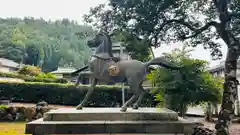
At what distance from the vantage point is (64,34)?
206ft

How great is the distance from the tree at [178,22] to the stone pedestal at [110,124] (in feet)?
6.03

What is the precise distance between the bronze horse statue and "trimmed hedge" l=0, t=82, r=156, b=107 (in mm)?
10350

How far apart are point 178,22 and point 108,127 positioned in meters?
3.28

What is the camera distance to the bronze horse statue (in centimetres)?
493

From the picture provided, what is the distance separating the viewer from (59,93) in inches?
644

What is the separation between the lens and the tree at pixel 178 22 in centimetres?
545

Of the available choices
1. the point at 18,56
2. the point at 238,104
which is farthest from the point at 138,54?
the point at 18,56

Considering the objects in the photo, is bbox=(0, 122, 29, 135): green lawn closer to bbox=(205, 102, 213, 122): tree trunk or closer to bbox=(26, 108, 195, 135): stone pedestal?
bbox=(26, 108, 195, 135): stone pedestal

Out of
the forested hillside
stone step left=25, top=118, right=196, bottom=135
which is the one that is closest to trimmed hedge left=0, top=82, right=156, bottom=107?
stone step left=25, top=118, right=196, bottom=135

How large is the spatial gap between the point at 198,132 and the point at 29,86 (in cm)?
1267

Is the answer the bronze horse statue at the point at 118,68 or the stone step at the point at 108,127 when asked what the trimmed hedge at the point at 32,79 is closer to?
the bronze horse statue at the point at 118,68

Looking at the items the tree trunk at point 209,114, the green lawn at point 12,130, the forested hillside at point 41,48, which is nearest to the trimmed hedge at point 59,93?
the tree trunk at point 209,114

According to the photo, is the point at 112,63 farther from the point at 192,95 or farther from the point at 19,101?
the point at 19,101

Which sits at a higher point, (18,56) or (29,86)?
(18,56)
